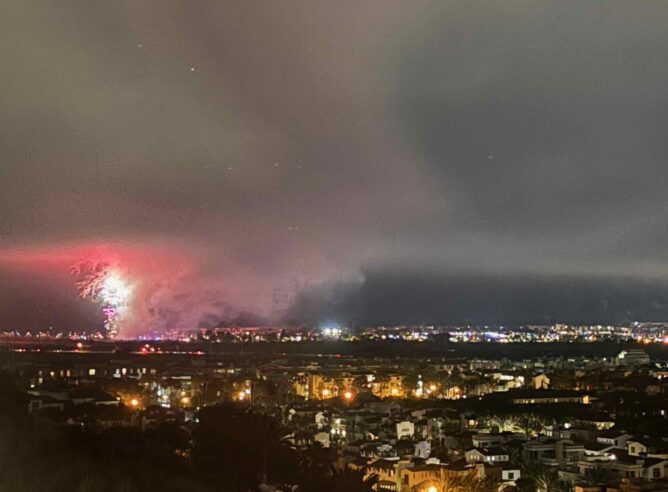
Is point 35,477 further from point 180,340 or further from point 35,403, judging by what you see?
point 180,340

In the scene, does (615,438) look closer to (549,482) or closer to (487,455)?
(487,455)

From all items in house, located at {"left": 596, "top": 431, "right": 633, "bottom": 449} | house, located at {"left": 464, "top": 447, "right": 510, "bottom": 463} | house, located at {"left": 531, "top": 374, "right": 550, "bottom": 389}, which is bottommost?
house, located at {"left": 464, "top": 447, "right": 510, "bottom": 463}

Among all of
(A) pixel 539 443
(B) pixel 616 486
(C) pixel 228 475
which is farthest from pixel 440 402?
(C) pixel 228 475

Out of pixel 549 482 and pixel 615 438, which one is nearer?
pixel 549 482

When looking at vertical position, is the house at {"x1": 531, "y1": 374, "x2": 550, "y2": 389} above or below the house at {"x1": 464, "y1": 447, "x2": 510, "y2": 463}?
above

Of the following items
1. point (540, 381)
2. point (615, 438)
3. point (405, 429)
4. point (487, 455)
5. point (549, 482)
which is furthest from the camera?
point (540, 381)

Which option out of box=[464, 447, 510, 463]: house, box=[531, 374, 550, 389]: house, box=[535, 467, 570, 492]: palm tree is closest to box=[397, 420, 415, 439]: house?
box=[464, 447, 510, 463]: house

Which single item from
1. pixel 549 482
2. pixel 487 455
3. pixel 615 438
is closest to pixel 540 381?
pixel 615 438

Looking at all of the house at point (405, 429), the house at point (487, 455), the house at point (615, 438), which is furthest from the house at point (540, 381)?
the house at point (487, 455)

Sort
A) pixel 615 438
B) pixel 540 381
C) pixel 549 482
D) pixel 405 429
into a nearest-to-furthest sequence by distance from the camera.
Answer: pixel 549 482, pixel 615 438, pixel 405 429, pixel 540 381

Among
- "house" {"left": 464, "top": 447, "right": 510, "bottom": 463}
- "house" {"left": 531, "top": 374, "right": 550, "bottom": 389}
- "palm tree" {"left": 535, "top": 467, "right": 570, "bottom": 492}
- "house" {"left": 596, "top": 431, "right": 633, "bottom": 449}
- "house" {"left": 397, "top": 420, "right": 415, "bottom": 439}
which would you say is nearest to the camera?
"palm tree" {"left": 535, "top": 467, "right": 570, "bottom": 492}

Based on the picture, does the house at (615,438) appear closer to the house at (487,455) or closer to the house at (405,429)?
the house at (487,455)

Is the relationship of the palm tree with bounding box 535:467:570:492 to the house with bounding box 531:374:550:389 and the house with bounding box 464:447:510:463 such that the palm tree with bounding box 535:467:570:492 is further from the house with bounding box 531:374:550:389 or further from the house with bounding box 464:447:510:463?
the house with bounding box 531:374:550:389
